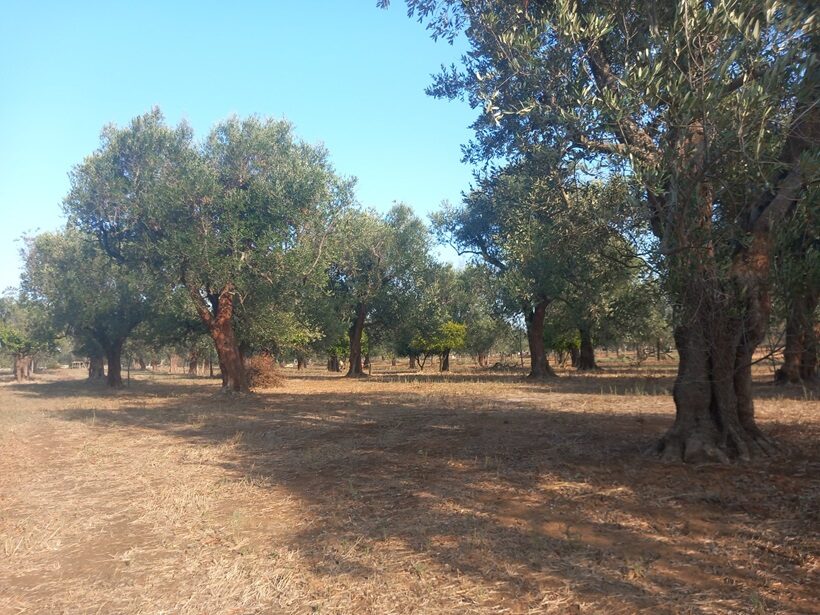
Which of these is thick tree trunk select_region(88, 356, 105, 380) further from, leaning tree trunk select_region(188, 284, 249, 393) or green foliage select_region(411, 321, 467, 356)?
leaning tree trunk select_region(188, 284, 249, 393)

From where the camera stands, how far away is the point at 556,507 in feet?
23.5

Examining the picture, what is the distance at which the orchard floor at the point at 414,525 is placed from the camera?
496 cm

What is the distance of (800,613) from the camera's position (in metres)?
4.23

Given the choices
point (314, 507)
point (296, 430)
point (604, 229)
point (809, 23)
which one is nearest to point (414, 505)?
point (314, 507)

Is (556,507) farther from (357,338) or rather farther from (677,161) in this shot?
(357,338)

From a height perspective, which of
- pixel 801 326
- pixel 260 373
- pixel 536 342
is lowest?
pixel 260 373

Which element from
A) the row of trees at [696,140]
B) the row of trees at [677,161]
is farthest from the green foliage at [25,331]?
the row of trees at [696,140]

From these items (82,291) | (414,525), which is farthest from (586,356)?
(414,525)

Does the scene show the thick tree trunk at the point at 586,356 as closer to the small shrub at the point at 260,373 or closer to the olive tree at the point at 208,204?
the small shrub at the point at 260,373

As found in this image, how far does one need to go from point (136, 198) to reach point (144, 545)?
18.8 m

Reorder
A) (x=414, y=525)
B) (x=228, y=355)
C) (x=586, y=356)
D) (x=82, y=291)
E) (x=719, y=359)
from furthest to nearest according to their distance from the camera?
(x=586, y=356)
(x=82, y=291)
(x=228, y=355)
(x=719, y=359)
(x=414, y=525)

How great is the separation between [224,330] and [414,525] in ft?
65.0

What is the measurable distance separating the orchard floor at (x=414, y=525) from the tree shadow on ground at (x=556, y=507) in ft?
0.10

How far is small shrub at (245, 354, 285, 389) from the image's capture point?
31.4 metres
